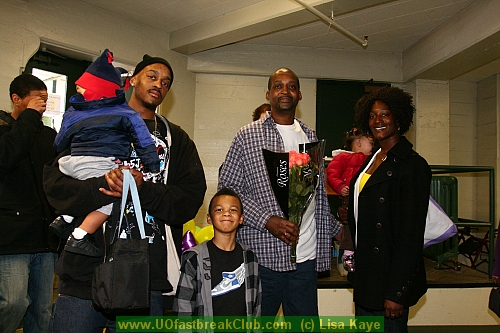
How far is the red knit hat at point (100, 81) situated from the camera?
1.78 metres

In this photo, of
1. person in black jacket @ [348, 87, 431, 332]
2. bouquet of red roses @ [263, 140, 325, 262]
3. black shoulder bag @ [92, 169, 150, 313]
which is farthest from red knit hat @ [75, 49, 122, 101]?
person in black jacket @ [348, 87, 431, 332]

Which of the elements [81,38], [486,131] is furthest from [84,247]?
[486,131]

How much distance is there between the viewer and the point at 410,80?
20.8ft

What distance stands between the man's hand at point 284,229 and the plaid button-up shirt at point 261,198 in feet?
0.15

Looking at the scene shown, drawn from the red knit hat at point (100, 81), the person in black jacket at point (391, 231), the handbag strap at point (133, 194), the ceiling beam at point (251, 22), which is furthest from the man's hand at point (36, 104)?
the ceiling beam at point (251, 22)

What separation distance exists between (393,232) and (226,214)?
0.83 meters

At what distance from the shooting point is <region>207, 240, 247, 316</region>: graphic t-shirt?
6.63 feet

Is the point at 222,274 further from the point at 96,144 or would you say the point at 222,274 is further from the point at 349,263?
the point at 96,144

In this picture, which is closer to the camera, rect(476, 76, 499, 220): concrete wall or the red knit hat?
the red knit hat

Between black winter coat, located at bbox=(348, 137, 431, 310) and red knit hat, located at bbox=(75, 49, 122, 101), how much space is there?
4.32 feet

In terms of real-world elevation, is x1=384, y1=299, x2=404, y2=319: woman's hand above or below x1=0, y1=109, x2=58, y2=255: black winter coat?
below

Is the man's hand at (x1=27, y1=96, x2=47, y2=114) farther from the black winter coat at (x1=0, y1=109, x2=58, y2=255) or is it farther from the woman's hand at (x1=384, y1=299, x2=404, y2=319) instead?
the woman's hand at (x1=384, y1=299, x2=404, y2=319)

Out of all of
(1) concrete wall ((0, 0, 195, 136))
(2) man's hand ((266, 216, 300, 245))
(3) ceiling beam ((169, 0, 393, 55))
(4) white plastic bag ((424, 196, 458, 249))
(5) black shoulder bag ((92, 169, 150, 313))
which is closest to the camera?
(5) black shoulder bag ((92, 169, 150, 313))

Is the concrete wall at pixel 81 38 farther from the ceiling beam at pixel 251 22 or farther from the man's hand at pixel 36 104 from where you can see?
the man's hand at pixel 36 104
